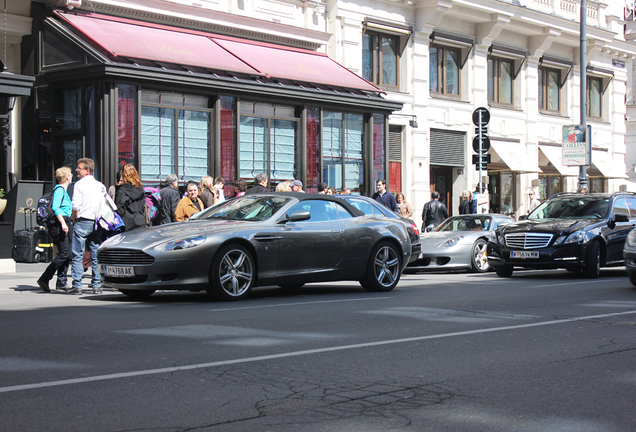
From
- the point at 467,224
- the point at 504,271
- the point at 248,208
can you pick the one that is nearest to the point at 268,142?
the point at 467,224

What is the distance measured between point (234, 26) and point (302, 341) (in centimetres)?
1498

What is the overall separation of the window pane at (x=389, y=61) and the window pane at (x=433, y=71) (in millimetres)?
1781

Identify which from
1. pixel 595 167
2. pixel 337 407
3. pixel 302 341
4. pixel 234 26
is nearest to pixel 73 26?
pixel 234 26

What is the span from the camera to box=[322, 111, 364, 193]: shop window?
22.2m

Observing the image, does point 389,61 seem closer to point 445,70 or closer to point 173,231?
point 445,70

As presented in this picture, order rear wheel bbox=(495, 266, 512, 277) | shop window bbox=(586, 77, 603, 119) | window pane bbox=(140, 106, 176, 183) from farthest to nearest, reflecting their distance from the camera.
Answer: shop window bbox=(586, 77, 603, 119)
window pane bbox=(140, 106, 176, 183)
rear wheel bbox=(495, 266, 512, 277)

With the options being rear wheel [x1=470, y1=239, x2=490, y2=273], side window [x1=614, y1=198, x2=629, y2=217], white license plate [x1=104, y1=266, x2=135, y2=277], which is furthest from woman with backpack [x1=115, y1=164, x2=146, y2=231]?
side window [x1=614, y1=198, x2=629, y2=217]

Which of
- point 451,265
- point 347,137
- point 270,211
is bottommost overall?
point 451,265

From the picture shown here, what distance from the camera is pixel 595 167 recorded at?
34.6 metres

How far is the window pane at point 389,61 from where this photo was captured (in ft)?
83.7

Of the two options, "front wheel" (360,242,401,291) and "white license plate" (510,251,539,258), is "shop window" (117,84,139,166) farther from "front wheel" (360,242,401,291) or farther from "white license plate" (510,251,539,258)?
"white license plate" (510,251,539,258)

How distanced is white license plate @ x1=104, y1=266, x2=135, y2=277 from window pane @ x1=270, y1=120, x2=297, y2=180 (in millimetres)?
10743

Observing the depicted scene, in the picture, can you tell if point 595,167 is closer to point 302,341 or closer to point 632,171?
point 632,171

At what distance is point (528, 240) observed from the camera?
14555 mm
